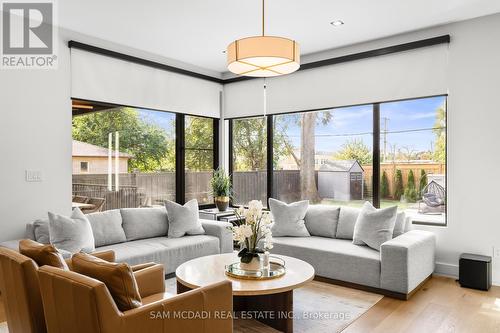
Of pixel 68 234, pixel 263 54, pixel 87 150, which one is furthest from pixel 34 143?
pixel 263 54

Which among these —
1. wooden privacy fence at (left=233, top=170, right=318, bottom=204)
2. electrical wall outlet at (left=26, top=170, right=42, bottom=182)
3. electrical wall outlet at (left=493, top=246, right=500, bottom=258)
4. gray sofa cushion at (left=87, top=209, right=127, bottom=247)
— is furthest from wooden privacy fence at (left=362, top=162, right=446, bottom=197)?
Answer: electrical wall outlet at (left=26, top=170, right=42, bottom=182)

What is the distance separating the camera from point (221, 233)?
484 centimetres

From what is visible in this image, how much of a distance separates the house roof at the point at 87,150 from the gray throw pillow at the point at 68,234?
A: 47.1 inches

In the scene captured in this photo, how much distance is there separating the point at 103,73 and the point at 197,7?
66.0 inches

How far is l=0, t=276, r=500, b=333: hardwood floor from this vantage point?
2.98m

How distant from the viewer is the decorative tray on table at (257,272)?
118 inches

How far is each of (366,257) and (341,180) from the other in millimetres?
1640

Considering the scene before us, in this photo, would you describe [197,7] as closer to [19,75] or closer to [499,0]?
[19,75]

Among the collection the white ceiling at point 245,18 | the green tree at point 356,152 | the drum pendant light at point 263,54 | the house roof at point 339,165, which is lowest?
the house roof at point 339,165

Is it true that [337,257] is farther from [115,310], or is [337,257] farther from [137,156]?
[137,156]

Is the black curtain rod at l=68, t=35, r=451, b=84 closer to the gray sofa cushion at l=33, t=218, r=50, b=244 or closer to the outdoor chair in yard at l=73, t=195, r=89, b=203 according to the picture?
the outdoor chair in yard at l=73, t=195, r=89, b=203

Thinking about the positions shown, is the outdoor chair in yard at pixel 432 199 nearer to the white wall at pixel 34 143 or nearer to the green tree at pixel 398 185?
the green tree at pixel 398 185

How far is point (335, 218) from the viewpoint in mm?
4754

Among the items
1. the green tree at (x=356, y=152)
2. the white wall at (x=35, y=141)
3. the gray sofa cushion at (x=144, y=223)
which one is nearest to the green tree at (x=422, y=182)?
the green tree at (x=356, y=152)
